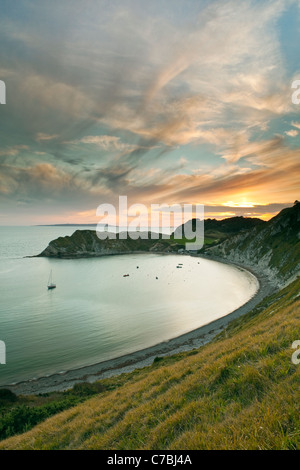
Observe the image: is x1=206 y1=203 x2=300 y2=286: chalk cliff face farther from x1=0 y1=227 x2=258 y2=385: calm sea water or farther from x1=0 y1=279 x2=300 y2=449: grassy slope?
x1=0 y1=279 x2=300 y2=449: grassy slope

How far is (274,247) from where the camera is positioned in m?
117

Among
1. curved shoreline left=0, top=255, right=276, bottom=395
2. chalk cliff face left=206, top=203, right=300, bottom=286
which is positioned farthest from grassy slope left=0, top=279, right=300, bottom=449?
chalk cliff face left=206, top=203, right=300, bottom=286

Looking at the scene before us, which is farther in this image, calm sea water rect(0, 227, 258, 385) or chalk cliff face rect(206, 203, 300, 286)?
chalk cliff face rect(206, 203, 300, 286)

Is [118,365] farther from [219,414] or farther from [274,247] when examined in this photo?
[274,247]

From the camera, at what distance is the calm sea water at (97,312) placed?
41.4 meters

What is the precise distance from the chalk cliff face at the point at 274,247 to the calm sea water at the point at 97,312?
13468 mm

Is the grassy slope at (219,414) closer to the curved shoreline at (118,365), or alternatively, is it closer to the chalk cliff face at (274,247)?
the curved shoreline at (118,365)

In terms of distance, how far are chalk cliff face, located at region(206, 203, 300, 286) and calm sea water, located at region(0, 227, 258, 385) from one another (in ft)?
44.2

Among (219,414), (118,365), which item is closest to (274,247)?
(118,365)

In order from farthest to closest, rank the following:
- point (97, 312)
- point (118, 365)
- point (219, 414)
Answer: point (97, 312) → point (118, 365) → point (219, 414)

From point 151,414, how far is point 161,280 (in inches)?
4356

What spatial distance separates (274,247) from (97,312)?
101740mm

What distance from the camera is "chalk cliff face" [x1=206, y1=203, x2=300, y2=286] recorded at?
88.4 m
